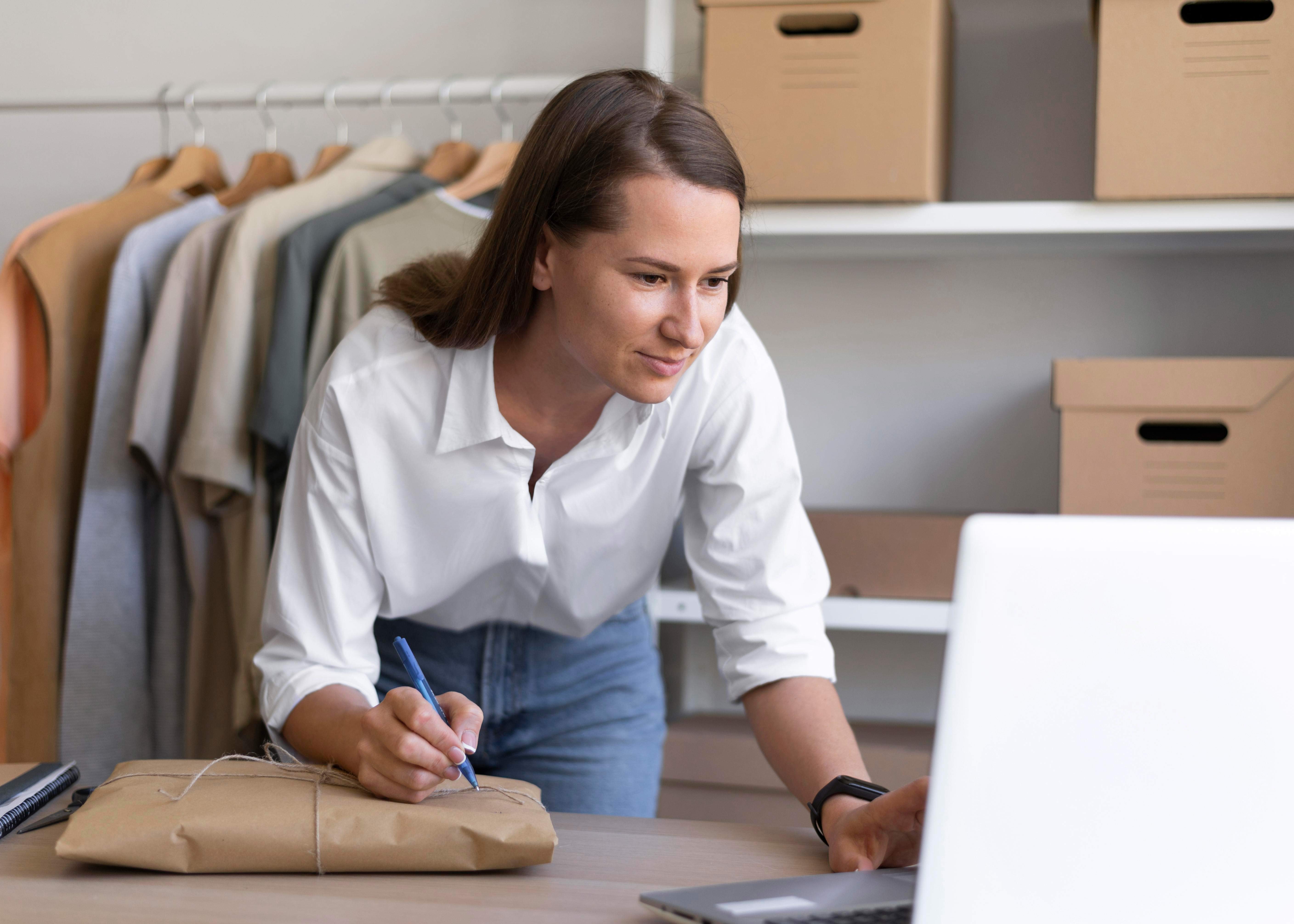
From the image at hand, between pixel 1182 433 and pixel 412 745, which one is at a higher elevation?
pixel 1182 433

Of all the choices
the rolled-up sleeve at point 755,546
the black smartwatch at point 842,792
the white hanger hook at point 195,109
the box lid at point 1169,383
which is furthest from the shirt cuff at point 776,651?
the white hanger hook at point 195,109

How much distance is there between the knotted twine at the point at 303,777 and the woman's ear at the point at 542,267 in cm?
42

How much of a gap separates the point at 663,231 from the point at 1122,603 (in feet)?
1.68

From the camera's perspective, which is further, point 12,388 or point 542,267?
point 12,388

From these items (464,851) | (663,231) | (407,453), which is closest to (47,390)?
(407,453)

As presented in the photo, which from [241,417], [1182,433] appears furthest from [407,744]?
[1182,433]

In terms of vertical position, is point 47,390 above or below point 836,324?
below

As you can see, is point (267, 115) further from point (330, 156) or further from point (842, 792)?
point (842, 792)

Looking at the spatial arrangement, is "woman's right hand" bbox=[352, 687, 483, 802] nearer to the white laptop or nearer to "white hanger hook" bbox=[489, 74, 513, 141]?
the white laptop

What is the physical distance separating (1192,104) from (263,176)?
47.7 inches

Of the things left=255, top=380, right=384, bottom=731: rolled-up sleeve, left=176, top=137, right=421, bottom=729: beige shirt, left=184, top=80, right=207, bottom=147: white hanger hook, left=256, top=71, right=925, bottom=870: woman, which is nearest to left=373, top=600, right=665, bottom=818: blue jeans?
left=256, top=71, right=925, bottom=870: woman

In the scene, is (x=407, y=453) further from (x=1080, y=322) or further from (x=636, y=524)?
(x=1080, y=322)

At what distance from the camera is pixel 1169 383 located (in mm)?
1339

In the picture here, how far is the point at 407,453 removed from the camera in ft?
3.17
